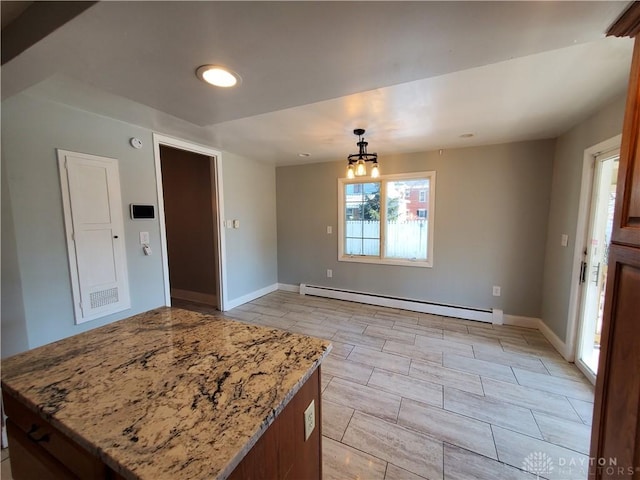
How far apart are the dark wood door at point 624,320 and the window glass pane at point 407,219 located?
267 centimetres

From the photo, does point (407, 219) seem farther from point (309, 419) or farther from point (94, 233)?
point (94, 233)

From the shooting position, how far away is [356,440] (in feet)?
5.31

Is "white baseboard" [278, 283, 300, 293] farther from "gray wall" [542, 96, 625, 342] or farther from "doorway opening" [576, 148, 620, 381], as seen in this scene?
"doorway opening" [576, 148, 620, 381]

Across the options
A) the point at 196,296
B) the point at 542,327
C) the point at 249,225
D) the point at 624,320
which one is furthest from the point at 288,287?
the point at 624,320

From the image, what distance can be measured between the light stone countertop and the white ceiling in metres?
1.24

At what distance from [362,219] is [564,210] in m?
2.39

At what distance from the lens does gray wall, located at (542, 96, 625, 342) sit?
2229 mm

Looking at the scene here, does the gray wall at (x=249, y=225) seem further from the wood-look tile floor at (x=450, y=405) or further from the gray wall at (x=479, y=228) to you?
the wood-look tile floor at (x=450, y=405)

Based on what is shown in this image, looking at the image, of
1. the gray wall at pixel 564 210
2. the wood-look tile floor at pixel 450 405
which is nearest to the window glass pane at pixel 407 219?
the wood-look tile floor at pixel 450 405

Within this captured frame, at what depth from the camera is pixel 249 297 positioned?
13.7ft

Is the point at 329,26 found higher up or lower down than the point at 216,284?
higher up

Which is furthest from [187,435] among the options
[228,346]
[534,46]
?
[534,46]

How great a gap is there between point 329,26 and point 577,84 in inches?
76.0

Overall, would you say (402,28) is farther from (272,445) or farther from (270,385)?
(272,445)
